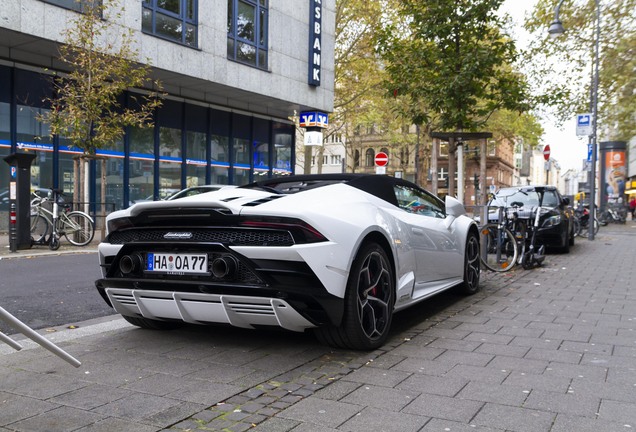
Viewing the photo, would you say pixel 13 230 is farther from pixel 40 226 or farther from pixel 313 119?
pixel 313 119

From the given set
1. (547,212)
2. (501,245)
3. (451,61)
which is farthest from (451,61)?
(547,212)

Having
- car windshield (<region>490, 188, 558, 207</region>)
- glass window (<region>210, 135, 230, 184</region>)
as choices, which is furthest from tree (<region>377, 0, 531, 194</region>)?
glass window (<region>210, 135, 230, 184</region>)

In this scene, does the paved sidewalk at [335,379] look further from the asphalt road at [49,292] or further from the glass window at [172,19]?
the glass window at [172,19]

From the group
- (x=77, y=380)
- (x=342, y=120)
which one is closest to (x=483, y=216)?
(x=77, y=380)

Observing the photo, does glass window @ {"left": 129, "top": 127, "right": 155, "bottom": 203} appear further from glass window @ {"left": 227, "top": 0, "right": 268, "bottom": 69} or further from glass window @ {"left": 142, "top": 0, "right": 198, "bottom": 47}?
glass window @ {"left": 227, "top": 0, "right": 268, "bottom": 69}

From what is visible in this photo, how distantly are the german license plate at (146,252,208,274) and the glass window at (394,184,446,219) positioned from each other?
1.95 m

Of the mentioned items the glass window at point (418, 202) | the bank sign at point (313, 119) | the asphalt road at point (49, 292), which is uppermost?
the bank sign at point (313, 119)

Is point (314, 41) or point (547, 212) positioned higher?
point (314, 41)

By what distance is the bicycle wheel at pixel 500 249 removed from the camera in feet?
30.7

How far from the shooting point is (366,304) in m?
4.16

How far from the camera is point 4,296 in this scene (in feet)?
21.0

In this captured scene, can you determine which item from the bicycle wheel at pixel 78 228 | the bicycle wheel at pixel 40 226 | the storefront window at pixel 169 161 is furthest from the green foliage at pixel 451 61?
the storefront window at pixel 169 161

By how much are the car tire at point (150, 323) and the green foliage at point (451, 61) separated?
764cm

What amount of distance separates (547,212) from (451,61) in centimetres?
380
